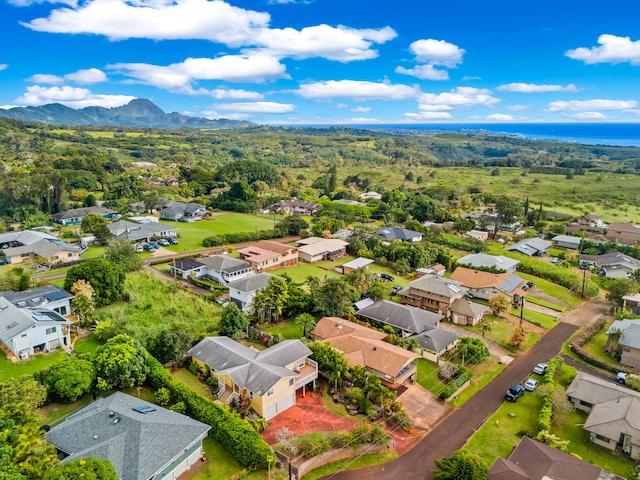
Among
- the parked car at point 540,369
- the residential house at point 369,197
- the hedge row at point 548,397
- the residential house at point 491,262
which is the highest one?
the residential house at point 369,197

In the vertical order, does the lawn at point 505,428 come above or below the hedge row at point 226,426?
below

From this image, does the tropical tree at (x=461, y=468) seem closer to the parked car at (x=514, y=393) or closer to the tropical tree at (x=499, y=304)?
the parked car at (x=514, y=393)

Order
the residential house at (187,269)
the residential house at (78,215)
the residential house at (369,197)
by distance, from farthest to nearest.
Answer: the residential house at (369,197) < the residential house at (78,215) < the residential house at (187,269)

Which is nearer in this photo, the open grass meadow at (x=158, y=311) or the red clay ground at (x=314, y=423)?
the red clay ground at (x=314, y=423)

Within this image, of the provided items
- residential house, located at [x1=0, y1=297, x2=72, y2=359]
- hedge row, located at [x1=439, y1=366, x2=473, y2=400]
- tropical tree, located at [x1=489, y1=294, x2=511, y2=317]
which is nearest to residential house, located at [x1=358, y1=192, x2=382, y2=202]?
tropical tree, located at [x1=489, y1=294, x2=511, y2=317]

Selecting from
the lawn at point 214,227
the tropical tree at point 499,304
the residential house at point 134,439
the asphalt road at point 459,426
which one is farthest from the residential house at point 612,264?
the residential house at point 134,439


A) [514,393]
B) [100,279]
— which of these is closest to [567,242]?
[514,393]

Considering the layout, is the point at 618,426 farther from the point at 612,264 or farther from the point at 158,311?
the point at 612,264
